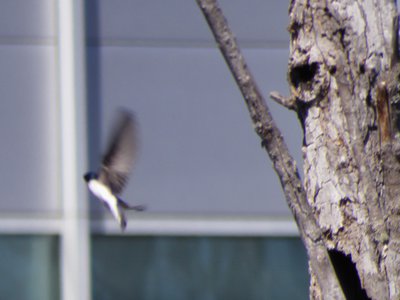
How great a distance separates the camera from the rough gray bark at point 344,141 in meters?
3.12

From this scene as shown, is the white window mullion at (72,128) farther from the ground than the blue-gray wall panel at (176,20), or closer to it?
closer to it

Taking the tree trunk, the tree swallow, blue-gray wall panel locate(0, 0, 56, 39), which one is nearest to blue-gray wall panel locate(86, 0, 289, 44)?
blue-gray wall panel locate(0, 0, 56, 39)

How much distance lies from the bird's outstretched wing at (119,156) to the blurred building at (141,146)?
53.6 inches

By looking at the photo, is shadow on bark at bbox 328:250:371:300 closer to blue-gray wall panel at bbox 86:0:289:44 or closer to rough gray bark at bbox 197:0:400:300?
rough gray bark at bbox 197:0:400:300

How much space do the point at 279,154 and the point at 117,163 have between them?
189 cm

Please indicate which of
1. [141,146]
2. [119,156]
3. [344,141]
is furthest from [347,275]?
[141,146]

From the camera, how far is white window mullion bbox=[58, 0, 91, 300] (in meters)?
6.38

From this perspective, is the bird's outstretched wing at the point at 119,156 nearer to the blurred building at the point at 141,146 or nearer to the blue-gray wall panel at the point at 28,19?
the blurred building at the point at 141,146

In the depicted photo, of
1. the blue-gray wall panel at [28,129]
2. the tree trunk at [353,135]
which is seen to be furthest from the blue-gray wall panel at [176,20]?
the tree trunk at [353,135]

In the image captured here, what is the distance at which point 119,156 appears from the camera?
497 cm

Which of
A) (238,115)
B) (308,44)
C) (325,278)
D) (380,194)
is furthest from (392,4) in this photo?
(238,115)

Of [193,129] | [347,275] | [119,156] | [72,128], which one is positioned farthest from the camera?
[193,129]

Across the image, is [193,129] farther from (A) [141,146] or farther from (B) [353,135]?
(B) [353,135]

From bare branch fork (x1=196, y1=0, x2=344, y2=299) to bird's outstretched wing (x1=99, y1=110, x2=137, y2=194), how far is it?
178cm
